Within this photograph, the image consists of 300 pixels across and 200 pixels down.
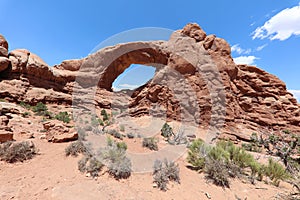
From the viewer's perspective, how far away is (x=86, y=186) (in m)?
3.17

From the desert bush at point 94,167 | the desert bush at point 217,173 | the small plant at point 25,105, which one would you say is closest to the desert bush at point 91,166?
the desert bush at point 94,167

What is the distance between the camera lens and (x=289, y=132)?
1388 cm

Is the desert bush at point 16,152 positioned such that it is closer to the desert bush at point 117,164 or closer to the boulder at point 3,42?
the desert bush at point 117,164

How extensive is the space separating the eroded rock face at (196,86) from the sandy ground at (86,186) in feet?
33.5

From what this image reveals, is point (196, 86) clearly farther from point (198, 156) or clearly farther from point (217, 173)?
point (217, 173)

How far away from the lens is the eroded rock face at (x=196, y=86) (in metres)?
14.0

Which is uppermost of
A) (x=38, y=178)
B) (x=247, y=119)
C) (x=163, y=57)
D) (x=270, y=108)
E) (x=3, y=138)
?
(x=163, y=57)

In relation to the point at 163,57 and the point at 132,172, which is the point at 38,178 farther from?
the point at 163,57

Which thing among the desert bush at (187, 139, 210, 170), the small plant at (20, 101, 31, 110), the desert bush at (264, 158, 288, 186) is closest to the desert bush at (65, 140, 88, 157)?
the desert bush at (187, 139, 210, 170)

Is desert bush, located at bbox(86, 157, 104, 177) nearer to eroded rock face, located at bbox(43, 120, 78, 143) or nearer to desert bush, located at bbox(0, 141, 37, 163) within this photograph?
desert bush, located at bbox(0, 141, 37, 163)

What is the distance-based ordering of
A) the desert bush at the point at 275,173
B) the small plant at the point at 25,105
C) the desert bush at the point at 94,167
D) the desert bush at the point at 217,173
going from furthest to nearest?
the small plant at the point at 25,105 < the desert bush at the point at 275,173 < the desert bush at the point at 217,173 < the desert bush at the point at 94,167

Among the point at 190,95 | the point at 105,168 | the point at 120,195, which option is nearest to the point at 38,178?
the point at 105,168

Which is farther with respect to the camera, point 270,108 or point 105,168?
point 270,108

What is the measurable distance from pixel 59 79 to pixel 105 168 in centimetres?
1911
